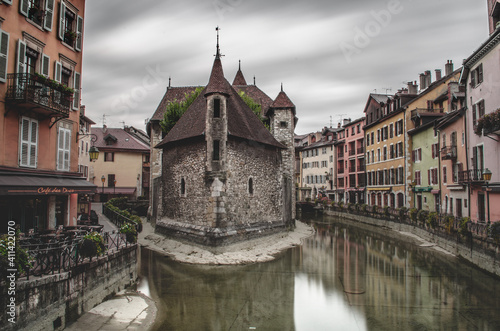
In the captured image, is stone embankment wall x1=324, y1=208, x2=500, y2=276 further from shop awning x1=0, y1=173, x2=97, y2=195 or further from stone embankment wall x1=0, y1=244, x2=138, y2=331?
shop awning x1=0, y1=173, x2=97, y2=195

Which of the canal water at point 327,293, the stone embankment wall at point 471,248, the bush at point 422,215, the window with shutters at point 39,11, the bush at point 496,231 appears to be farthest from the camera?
the bush at point 422,215

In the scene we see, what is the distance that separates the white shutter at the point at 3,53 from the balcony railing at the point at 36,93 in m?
0.19

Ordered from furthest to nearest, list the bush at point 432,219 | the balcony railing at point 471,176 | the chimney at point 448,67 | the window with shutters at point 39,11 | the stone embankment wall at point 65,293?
the chimney at point 448,67 < the bush at point 432,219 < the balcony railing at point 471,176 < the window with shutters at point 39,11 < the stone embankment wall at point 65,293

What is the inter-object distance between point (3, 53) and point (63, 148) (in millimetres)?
4124

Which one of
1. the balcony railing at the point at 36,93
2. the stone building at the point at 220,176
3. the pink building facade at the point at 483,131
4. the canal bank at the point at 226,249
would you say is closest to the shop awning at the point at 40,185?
the balcony railing at the point at 36,93

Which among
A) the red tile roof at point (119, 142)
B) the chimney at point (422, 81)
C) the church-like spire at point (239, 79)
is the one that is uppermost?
the church-like spire at point (239, 79)

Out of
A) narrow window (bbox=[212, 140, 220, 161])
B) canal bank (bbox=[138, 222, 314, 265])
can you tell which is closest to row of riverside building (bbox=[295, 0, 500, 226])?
canal bank (bbox=[138, 222, 314, 265])

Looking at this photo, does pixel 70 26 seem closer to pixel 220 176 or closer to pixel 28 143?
pixel 28 143

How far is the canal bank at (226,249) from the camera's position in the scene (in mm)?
17969

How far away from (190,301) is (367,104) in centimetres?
3963

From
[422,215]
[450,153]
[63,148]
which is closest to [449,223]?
[422,215]

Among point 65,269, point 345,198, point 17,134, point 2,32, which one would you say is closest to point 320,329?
point 65,269

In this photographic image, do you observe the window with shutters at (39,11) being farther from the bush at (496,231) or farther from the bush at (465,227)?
the bush at (465,227)

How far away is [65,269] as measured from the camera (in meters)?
9.20
